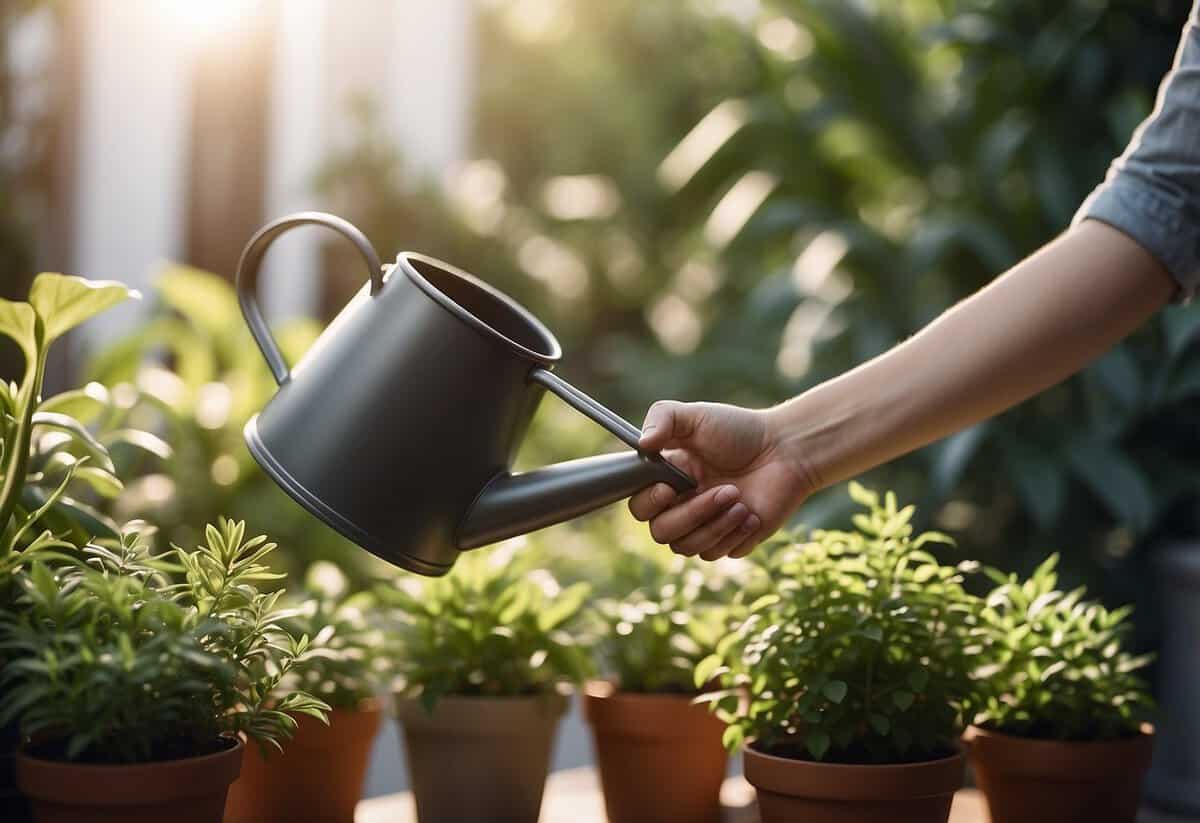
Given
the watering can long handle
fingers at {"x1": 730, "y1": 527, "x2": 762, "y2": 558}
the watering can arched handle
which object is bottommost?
fingers at {"x1": 730, "y1": 527, "x2": 762, "y2": 558}

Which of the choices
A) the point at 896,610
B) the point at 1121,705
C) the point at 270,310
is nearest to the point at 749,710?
the point at 896,610

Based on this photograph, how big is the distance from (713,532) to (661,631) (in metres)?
0.15

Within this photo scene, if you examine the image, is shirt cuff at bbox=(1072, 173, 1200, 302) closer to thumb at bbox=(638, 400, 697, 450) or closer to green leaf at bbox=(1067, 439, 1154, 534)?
thumb at bbox=(638, 400, 697, 450)

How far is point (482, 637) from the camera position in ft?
3.09

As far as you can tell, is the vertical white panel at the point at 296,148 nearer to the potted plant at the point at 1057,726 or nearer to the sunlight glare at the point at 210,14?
the sunlight glare at the point at 210,14

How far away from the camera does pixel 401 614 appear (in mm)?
983

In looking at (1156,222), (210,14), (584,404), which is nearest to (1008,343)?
(1156,222)

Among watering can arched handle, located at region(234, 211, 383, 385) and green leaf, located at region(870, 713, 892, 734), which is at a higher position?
watering can arched handle, located at region(234, 211, 383, 385)

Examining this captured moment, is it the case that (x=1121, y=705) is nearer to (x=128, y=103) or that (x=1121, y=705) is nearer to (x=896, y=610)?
(x=896, y=610)

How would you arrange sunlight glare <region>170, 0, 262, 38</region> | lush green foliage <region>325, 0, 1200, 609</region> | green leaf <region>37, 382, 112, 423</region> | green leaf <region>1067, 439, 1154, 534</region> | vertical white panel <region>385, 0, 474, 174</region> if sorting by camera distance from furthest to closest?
1. vertical white panel <region>385, 0, 474, 174</region>
2. sunlight glare <region>170, 0, 262, 38</region>
3. lush green foliage <region>325, 0, 1200, 609</region>
4. green leaf <region>1067, 439, 1154, 534</region>
5. green leaf <region>37, 382, 112, 423</region>

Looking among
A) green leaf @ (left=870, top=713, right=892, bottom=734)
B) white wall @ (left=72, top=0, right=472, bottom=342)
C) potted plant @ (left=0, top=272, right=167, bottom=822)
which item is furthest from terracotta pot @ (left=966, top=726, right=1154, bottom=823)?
white wall @ (left=72, top=0, right=472, bottom=342)

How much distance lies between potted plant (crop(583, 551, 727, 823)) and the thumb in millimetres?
169

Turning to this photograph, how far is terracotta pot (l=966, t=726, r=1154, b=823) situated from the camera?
0.87 metres

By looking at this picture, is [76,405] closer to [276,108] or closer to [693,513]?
[693,513]
